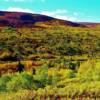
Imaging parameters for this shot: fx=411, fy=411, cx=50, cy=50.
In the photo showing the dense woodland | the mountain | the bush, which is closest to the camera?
the bush

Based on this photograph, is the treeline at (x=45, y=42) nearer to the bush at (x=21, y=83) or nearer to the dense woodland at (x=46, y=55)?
the dense woodland at (x=46, y=55)

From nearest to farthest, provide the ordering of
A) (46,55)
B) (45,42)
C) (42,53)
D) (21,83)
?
1. (21,83)
2. (46,55)
3. (42,53)
4. (45,42)

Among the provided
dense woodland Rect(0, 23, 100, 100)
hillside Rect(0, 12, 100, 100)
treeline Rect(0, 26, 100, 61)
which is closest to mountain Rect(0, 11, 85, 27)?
hillside Rect(0, 12, 100, 100)

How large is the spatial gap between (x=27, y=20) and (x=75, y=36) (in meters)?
20.9

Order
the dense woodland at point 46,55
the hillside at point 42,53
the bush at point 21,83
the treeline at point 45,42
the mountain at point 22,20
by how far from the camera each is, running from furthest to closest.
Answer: the mountain at point 22,20 → the treeline at point 45,42 → the dense woodland at point 46,55 → the hillside at point 42,53 → the bush at point 21,83

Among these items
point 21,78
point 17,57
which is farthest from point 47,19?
point 21,78

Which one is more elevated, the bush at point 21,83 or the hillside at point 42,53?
the bush at point 21,83

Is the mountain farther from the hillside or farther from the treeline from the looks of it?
the treeline

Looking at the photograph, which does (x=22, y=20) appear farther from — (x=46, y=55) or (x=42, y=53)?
(x=46, y=55)

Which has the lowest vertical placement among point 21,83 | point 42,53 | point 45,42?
point 42,53

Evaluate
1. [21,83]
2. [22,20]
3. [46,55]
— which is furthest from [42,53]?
[21,83]

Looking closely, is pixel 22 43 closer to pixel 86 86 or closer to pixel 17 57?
pixel 17 57

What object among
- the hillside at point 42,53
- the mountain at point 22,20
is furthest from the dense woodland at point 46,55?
the mountain at point 22,20

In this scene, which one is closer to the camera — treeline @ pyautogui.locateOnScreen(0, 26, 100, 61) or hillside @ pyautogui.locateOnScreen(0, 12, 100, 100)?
hillside @ pyautogui.locateOnScreen(0, 12, 100, 100)
